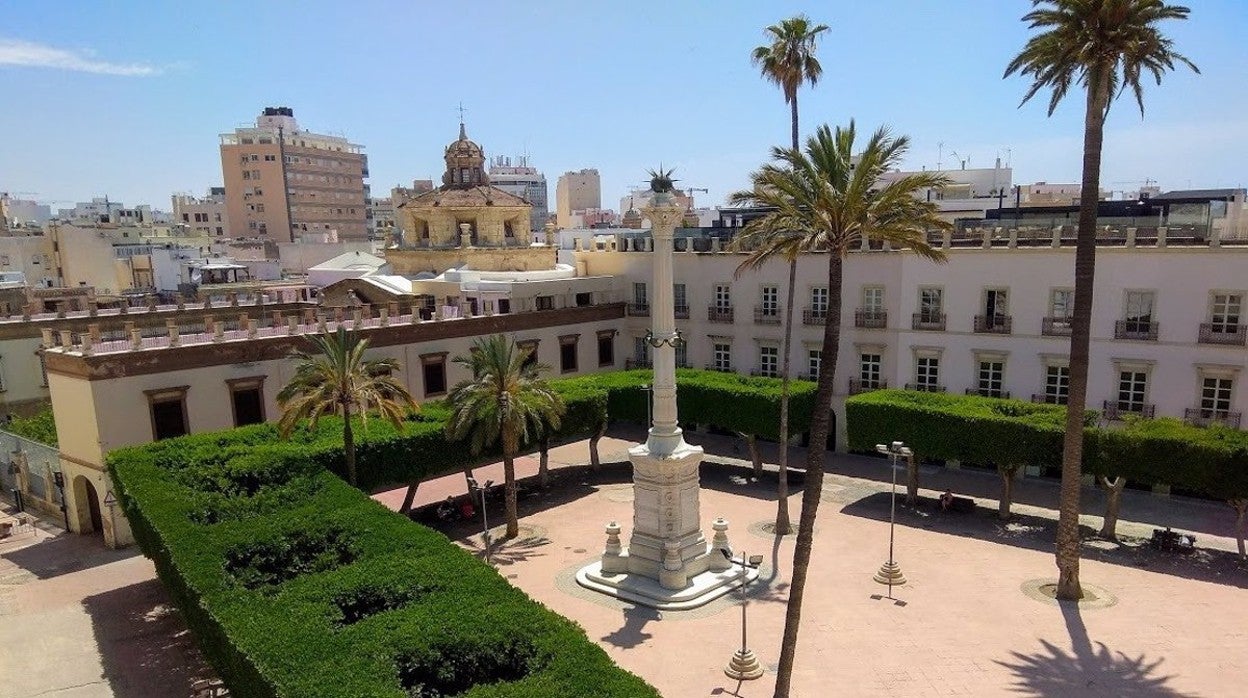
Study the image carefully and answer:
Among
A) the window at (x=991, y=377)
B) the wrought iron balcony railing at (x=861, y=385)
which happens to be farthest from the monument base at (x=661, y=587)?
the window at (x=991, y=377)

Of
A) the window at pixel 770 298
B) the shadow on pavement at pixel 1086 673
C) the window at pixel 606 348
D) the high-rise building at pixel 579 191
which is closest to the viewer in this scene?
the shadow on pavement at pixel 1086 673

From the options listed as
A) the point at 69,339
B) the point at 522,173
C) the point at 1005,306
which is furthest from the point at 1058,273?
the point at 522,173

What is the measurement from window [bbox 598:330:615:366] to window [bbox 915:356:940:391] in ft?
56.9

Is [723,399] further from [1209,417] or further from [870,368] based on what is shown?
[1209,417]

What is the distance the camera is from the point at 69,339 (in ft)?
97.7

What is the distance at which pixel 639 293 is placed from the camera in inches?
1870

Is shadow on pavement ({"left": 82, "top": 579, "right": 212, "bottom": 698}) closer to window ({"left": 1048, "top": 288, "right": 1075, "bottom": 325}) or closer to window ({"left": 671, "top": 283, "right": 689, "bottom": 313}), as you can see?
window ({"left": 671, "top": 283, "right": 689, "bottom": 313})

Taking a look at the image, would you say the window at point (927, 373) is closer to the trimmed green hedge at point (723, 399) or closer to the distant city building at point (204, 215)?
the trimmed green hedge at point (723, 399)

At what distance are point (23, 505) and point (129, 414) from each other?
11649 mm

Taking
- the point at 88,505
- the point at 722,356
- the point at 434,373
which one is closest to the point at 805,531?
the point at 434,373

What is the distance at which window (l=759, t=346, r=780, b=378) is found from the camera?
41.7 m

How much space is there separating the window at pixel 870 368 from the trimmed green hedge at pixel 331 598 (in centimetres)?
2552

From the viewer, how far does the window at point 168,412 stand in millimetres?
29594

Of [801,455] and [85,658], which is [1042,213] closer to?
[801,455]
